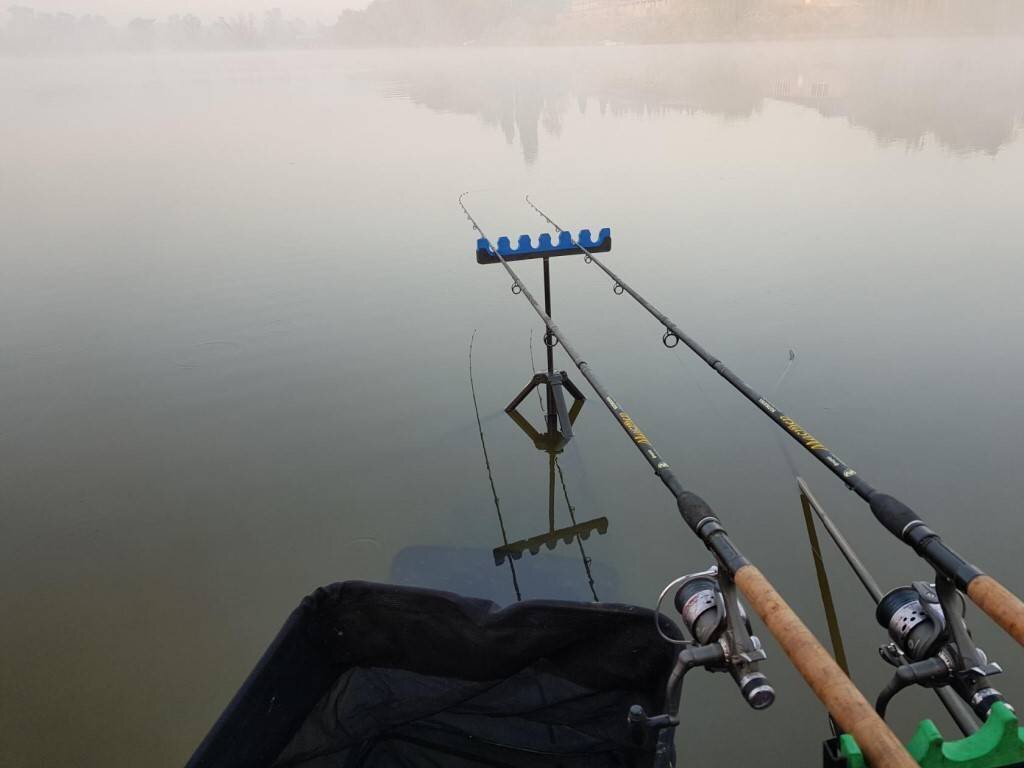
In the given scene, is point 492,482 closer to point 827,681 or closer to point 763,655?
point 763,655

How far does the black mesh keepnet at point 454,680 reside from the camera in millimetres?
1871

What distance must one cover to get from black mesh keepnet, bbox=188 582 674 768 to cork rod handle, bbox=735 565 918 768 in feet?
1.75

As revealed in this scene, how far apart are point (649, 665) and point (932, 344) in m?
4.88

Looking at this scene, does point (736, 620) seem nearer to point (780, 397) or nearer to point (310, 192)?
point (780, 397)

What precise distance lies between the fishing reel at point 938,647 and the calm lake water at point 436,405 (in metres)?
1.23

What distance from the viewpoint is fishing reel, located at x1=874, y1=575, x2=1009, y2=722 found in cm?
139

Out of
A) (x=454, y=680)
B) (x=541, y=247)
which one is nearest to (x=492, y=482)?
(x=541, y=247)

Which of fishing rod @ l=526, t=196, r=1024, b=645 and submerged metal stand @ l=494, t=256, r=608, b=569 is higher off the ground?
fishing rod @ l=526, t=196, r=1024, b=645

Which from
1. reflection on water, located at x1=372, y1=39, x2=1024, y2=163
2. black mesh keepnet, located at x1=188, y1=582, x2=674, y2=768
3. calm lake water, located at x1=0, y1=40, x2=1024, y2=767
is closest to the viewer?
black mesh keepnet, located at x1=188, y1=582, x2=674, y2=768

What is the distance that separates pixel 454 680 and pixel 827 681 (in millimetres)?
1211

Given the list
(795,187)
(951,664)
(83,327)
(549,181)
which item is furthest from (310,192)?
(951,664)

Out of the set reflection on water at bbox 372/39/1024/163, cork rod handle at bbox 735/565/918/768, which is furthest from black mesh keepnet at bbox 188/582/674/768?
reflection on water at bbox 372/39/1024/163

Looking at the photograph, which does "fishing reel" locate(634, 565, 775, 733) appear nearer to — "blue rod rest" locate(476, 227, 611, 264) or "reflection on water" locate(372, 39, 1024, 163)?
"blue rod rest" locate(476, 227, 611, 264)

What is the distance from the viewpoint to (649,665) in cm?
187
